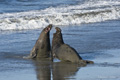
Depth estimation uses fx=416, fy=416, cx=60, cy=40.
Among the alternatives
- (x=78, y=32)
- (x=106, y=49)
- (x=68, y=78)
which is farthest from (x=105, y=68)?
(x=78, y=32)

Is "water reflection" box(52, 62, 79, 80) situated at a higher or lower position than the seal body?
lower

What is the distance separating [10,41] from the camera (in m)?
12.6

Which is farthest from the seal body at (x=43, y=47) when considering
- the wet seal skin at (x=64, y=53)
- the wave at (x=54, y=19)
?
the wave at (x=54, y=19)

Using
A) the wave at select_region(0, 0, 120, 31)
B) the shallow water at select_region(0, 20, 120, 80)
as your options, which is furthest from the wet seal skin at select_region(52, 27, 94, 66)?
the wave at select_region(0, 0, 120, 31)

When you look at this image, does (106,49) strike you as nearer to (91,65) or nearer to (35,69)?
(91,65)

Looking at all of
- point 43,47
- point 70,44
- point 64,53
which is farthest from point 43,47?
point 70,44

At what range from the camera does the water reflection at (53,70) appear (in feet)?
25.6

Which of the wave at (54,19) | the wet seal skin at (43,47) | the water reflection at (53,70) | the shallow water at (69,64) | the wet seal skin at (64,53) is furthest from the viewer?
the wave at (54,19)

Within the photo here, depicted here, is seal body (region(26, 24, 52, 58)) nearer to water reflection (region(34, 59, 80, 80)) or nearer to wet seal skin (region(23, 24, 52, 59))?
wet seal skin (region(23, 24, 52, 59))

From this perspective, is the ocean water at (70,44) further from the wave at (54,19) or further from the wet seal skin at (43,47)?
the wet seal skin at (43,47)

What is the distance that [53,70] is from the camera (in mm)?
8477

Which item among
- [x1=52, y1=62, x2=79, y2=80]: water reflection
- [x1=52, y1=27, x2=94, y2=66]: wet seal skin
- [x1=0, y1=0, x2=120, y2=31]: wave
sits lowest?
[x1=52, y1=62, x2=79, y2=80]: water reflection

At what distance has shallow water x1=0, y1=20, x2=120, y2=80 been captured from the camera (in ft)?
26.0

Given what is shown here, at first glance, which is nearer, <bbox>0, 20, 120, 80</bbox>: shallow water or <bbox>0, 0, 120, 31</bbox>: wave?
<bbox>0, 20, 120, 80</bbox>: shallow water
